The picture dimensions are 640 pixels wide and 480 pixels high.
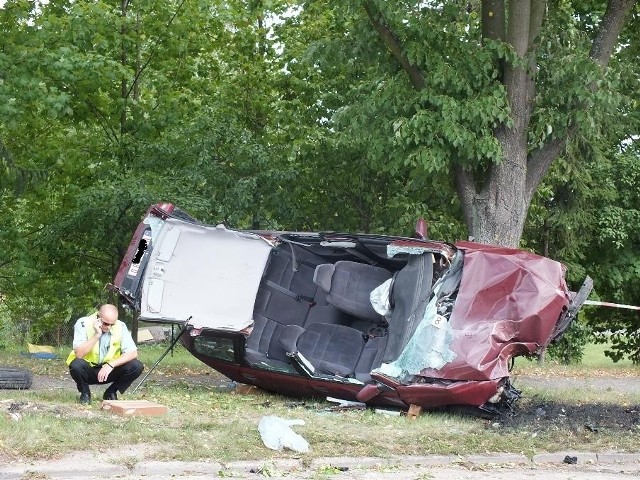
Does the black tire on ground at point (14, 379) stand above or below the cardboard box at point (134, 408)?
below

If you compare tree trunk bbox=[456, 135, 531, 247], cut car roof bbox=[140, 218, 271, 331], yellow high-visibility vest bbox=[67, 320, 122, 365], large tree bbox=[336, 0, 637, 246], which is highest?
large tree bbox=[336, 0, 637, 246]

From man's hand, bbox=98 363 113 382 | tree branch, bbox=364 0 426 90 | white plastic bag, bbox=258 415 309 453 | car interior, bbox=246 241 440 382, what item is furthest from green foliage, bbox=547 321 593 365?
white plastic bag, bbox=258 415 309 453

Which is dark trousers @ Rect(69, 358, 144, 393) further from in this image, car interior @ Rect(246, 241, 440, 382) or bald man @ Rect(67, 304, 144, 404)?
car interior @ Rect(246, 241, 440, 382)

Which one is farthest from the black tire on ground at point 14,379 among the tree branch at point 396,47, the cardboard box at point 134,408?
the tree branch at point 396,47

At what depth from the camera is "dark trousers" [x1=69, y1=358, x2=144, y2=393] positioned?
32.9 feet

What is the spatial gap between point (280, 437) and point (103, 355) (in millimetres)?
2839

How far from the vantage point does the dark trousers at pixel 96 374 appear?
10031 millimetres

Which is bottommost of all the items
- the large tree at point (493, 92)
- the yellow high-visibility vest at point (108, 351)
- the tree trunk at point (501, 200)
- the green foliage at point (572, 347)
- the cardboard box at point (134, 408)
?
the green foliage at point (572, 347)

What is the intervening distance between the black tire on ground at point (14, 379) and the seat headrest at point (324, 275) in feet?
12.5

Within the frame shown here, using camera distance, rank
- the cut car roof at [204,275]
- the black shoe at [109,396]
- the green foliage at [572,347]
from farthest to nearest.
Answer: the green foliage at [572,347] < the cut car roof at [204,275] < the black shoe at [109,396]

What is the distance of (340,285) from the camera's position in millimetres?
12250

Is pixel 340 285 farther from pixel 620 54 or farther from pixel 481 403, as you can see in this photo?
pixel 620 54

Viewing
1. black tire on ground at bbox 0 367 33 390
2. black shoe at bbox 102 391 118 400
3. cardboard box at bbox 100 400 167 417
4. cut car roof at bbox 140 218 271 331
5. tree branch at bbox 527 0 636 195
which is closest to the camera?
cardboard box at bbox 100 400 167 417

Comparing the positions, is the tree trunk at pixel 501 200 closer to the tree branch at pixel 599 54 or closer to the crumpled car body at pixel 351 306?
the tree branch at pixel 599 54
